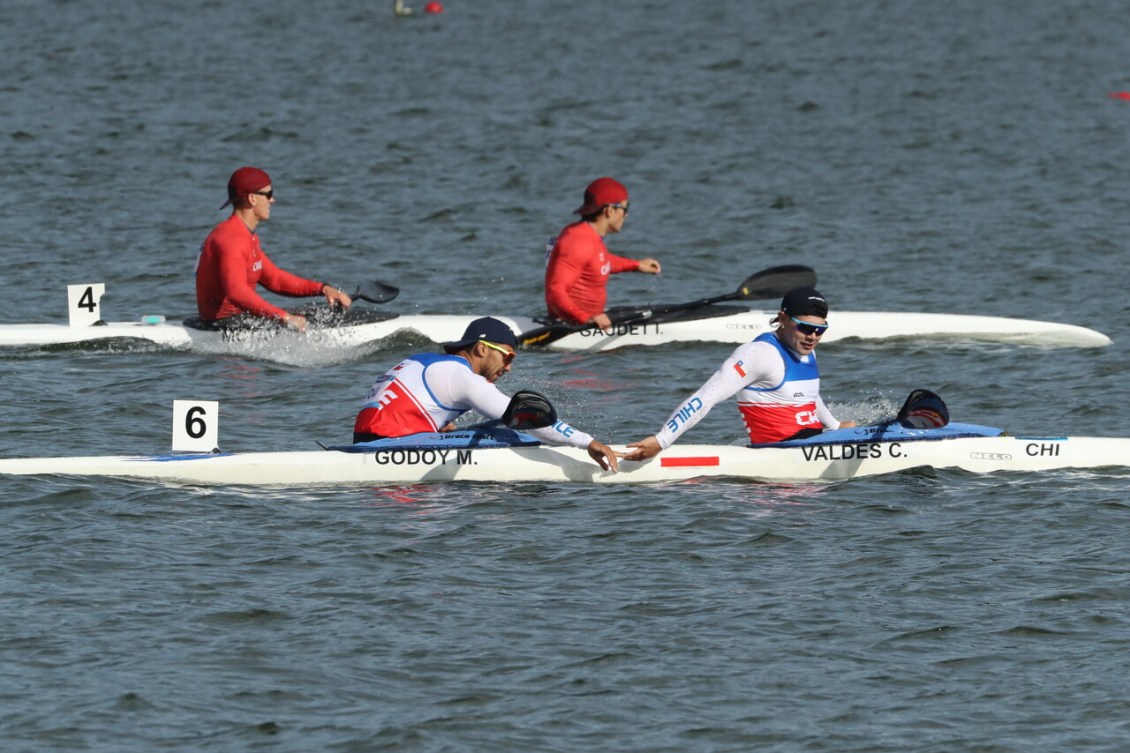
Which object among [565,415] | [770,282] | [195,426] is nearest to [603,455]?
[195,426]

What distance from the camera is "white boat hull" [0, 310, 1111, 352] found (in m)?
16.5

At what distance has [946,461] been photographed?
12.2 m

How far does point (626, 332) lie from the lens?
17172mm

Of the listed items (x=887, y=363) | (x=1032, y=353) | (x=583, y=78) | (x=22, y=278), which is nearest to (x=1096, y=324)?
(x=1032, y=353)

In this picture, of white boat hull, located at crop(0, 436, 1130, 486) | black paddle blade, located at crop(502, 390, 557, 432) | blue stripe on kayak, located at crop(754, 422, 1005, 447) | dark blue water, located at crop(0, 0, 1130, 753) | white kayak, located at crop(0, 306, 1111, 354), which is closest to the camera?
dark blue water, located at crop(0, 0, 1130, 753)

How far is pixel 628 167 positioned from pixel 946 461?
15.0 metres

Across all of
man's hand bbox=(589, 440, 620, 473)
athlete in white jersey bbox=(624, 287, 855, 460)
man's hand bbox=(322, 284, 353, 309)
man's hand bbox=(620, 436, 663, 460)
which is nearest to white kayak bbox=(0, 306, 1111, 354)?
man's hand bbox=(322, 284, 353, 309)

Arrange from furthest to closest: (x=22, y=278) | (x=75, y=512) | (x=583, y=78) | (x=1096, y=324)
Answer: (x=583, y=78)
(x=22, y=278)
(x=1096, y=324)
(x=75, y=512)

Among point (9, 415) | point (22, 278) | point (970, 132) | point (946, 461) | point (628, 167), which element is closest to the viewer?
point (946, 461)

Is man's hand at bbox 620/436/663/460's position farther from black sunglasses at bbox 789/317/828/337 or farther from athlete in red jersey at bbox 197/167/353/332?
athlete in red jersey at bbox 197/167/353/332

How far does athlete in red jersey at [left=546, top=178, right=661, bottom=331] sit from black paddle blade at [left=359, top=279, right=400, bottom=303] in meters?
1.46

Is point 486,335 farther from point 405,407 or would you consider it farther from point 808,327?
point 808,327

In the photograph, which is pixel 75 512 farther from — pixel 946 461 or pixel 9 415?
pixel 946 461

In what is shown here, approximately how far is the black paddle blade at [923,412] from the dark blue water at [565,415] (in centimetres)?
35
